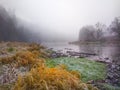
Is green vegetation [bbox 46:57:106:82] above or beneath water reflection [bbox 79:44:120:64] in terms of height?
above

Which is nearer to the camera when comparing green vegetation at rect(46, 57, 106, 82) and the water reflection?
green vegetation at rect(46, 57, 106, 82)

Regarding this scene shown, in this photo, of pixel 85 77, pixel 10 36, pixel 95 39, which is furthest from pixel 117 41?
pixel 85 77

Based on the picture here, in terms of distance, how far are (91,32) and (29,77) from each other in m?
47.5

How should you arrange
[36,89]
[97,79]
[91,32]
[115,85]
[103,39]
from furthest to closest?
[91,32] → [103,39] → [97,79] → [115,85] → [36,89]

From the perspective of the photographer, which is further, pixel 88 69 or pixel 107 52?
pixel 107 52

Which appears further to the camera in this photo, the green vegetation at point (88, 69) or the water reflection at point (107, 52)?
the water reflection at point (107, 52)

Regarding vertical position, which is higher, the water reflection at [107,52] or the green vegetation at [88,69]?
the green vegetation at [88,69]

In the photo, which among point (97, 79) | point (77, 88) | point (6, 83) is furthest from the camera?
point (97, 79)

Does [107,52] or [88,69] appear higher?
[88,69]

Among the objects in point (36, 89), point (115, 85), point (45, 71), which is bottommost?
point (115, 85)

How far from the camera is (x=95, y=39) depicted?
1895 inches

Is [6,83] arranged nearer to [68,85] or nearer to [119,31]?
[68,85]

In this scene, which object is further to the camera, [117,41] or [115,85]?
[117,41]

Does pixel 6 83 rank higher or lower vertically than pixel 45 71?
lower
